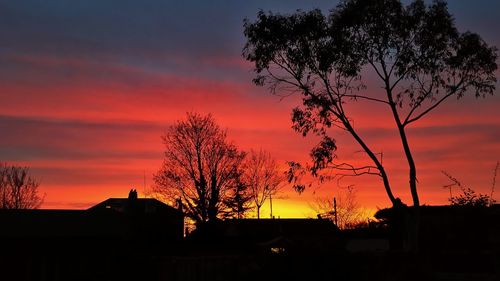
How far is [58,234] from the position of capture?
41.2m

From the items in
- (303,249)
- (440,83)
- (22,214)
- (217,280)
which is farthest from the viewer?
(22,214)

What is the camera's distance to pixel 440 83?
32875 millimetres

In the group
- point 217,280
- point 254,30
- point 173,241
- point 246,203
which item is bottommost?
point 217,280

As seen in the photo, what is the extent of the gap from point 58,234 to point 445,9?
93.9ft

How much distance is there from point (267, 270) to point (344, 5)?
50.8 ft

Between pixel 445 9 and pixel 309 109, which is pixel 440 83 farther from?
pixel 309 109

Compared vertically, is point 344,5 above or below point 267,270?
above

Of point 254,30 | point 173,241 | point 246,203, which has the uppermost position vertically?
point 254,30

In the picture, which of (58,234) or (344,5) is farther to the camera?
(58,234)

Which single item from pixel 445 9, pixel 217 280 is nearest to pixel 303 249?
pixel 217 280

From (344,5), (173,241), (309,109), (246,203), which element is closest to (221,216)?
(246,203)

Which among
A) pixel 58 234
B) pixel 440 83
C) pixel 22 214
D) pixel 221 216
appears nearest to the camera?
pixel 440 83

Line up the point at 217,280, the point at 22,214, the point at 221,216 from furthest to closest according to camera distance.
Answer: the point at 221,216
the point at 22,214
the point at 217,280

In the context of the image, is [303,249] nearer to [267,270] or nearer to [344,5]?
[267,270]
